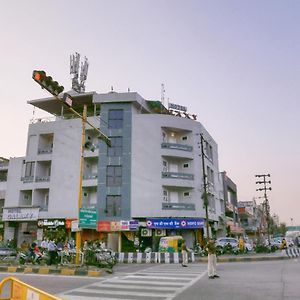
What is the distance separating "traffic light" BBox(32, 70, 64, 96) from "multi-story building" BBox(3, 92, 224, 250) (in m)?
23.1

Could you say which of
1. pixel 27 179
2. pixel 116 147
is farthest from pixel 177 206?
pixel 27 179

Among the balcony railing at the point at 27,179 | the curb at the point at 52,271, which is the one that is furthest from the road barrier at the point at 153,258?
the balcony railing at the point at 27,179

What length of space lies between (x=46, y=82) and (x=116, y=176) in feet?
79.2

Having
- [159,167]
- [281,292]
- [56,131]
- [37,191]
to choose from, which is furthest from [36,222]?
[281,292]

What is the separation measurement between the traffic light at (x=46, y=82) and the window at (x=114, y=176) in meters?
23.3

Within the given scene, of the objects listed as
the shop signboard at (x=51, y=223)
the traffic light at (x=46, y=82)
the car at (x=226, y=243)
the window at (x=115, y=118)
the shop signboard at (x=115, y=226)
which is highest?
the window at (x=115, y=118)

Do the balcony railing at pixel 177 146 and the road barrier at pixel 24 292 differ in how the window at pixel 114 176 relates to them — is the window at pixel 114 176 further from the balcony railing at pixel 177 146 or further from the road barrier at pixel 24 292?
the road barrier at pixel 24 292

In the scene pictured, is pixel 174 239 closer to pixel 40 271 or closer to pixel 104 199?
pixel 104 199

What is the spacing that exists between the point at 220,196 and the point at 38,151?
24.8m

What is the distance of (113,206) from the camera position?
34500 mm

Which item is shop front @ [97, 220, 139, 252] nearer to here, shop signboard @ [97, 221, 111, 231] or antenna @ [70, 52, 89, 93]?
shop signboard @ [97, 221, 111, 231]

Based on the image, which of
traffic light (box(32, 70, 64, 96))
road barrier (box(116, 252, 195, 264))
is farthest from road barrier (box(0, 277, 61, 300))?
road barrier (box(116, 252, 195, 264))

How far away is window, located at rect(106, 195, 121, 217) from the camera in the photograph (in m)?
34.2

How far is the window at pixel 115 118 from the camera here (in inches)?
1428
